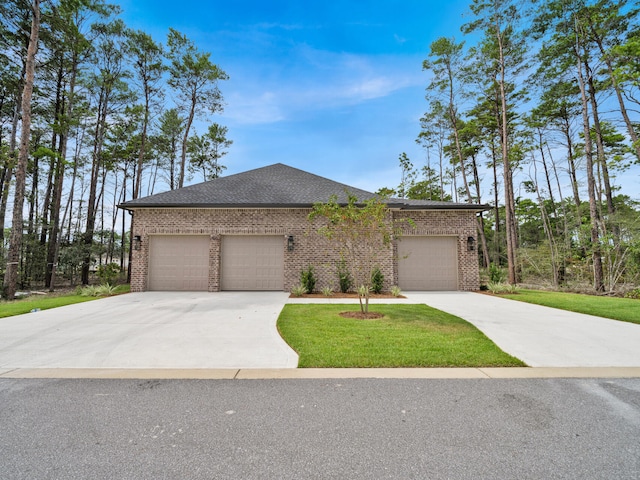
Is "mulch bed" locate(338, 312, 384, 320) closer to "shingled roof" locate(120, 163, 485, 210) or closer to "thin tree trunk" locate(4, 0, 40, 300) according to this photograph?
"shingled roof" locate(120, 163, 485, 210)

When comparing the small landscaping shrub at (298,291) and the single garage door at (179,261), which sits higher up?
the single garage door at (179,261)

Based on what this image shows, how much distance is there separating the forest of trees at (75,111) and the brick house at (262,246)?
4667 millimetres

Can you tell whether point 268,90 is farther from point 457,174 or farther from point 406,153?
point 457,174

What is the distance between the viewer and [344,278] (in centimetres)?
1034

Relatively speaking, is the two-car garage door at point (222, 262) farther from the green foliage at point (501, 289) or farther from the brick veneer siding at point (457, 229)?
the green foliage at point (501, 289)

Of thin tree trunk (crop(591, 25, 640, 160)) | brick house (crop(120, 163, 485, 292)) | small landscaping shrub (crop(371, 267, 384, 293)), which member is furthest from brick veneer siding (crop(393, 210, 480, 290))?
thin tree trunk (crop(591, 25, 640, 160))

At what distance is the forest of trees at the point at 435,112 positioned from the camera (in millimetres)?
11414

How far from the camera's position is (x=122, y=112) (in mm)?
16797

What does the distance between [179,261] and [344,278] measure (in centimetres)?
632

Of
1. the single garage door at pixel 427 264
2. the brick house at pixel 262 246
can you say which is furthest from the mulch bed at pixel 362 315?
the single garage door at pixel 427 264

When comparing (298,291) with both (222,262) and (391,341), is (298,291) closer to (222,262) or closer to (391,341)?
(222,262)

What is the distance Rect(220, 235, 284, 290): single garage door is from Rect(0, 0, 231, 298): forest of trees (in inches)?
286

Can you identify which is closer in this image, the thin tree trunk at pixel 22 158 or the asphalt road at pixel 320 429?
the asphalt road at pixel 320 429

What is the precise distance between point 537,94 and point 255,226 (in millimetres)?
17136
